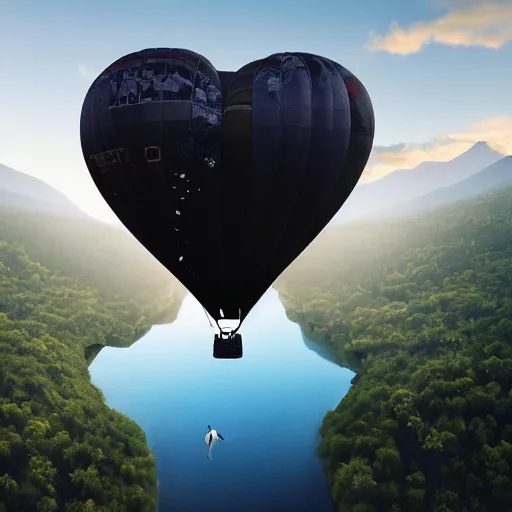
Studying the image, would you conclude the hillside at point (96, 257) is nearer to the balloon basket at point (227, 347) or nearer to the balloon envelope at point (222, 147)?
the balloon basket at point (227, 347)

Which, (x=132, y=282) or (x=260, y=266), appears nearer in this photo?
(x=260, y=266)

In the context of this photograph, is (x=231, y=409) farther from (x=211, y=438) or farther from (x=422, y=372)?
(x=422, y=372)

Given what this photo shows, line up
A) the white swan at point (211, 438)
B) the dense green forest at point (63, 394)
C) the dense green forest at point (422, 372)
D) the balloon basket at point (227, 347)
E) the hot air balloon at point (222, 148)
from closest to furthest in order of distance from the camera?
the hot air balloon at point (222, 148) < the balloon basket at point (227, 347) < the dense green forest at point (63, 394) < the dense green forest at point (422, 372) < the white swan at point (211, 438)

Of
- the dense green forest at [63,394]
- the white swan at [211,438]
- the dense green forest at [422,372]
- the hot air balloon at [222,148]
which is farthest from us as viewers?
the white swan at [211,438]

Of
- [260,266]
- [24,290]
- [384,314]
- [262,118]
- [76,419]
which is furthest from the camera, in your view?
[24,290]

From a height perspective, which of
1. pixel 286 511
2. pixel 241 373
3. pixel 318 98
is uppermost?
pixel 241 373

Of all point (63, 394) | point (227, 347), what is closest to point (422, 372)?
point (63, 394)

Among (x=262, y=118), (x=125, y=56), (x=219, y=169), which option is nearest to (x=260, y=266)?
(x=219, y=169)

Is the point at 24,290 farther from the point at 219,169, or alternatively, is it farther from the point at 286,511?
the point at 219,169

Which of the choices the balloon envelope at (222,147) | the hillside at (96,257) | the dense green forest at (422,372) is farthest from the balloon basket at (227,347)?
the hillside at (96,257)
